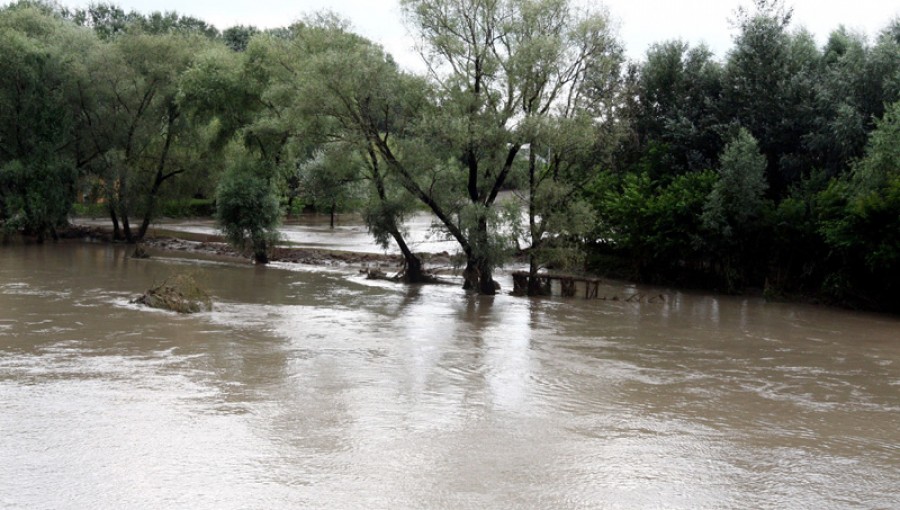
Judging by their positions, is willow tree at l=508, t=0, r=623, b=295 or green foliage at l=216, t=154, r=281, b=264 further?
green foliage at l=216, t=154, r=281, b=264

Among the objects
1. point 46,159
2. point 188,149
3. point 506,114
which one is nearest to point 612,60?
point 506,114

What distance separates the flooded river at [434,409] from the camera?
30.8 ft

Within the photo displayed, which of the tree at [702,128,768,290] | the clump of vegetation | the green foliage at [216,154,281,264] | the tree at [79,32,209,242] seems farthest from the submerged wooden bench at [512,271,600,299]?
the tree at [79,32,209,242]

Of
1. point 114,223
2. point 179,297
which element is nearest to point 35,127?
point 114,223

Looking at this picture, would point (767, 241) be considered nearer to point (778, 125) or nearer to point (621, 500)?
point (778, 125)

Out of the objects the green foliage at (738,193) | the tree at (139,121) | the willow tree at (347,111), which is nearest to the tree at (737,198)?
the green foliage at (738,193)

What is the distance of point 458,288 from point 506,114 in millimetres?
6618

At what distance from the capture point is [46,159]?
38062 mm

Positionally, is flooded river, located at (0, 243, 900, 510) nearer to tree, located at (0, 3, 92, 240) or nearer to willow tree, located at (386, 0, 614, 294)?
willow tree, located at (386, 0, 614, 294)

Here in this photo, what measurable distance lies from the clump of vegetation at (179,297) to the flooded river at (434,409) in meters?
0.48

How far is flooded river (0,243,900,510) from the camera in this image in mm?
9375

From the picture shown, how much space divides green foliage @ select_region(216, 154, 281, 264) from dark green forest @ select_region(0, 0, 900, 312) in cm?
9

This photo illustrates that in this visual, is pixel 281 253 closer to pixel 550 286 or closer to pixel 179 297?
pixel 550 286

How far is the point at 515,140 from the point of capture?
81.0 feet
